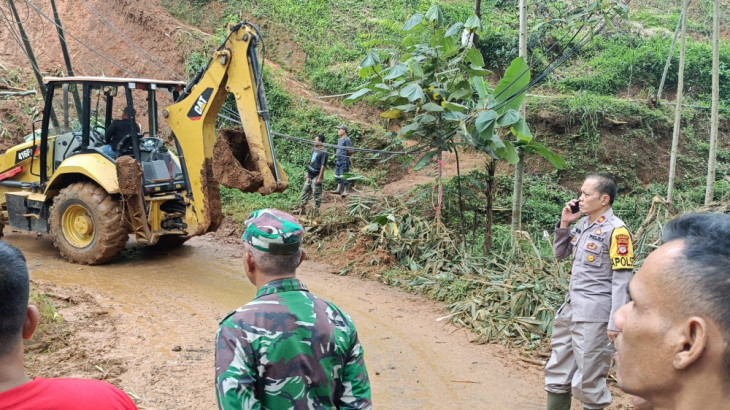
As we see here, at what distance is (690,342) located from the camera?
1.27 metres

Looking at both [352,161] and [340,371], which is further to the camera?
[352,161]

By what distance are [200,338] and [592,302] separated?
388 cm

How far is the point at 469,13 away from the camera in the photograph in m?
18.5

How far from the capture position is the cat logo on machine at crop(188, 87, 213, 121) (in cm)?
816

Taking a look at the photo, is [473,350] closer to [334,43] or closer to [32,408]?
[32,408]

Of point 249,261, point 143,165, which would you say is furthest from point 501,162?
point 249,261

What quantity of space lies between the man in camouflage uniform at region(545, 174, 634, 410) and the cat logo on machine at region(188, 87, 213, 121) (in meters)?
5.26

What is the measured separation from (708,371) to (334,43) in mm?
17920

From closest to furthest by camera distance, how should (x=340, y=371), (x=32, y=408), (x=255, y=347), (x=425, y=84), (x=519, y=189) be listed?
(x=32, y=408), (x=255, y=347), (x=340, y=371), (x=425, y=84), (x=519, y=189)

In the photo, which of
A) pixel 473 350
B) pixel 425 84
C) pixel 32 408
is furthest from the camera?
pixel 425 84

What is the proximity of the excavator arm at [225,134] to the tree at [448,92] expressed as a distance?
4.31 ft

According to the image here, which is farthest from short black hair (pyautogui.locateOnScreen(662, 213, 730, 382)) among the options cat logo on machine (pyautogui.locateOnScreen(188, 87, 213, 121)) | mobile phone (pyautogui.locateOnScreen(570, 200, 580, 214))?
cat logo on machine (pyautogui.locateOnScreen(188, 87, 213, 121))

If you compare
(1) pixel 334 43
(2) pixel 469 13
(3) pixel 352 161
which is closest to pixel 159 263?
(3) pixel 352 161

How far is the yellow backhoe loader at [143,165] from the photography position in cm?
789
